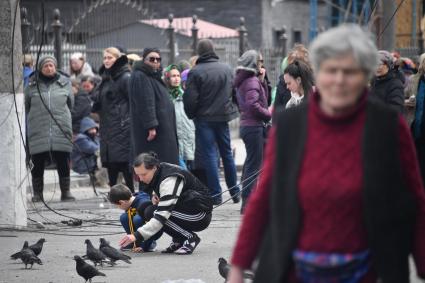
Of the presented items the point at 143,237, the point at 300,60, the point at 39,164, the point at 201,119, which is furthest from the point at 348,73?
the point at 39,164

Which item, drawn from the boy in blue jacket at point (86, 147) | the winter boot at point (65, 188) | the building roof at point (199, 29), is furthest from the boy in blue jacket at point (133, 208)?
the building roof at point (199, 29)

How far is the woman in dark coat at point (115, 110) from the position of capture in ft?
46.2

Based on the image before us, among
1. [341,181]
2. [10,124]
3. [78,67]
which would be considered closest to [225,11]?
[78,67]

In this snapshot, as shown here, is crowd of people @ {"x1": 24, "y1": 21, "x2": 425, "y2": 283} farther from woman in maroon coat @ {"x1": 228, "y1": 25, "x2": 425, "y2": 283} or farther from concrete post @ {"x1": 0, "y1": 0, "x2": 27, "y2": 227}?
concrete post @ {"x1": 0, "y1": 0, "x2": 27, "y2": 227}

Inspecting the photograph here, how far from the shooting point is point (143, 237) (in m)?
9.76

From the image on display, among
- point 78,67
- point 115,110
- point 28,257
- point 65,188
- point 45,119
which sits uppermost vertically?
point 78,67

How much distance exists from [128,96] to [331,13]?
2805 cm

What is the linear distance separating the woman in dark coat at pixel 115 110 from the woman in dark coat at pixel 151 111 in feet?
3.07

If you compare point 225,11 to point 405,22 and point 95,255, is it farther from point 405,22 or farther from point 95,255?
point 95,255

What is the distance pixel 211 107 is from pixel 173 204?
404cm

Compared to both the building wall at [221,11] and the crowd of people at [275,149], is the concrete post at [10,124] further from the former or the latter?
the building wall at [221,11]

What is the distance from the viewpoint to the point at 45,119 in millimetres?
14781

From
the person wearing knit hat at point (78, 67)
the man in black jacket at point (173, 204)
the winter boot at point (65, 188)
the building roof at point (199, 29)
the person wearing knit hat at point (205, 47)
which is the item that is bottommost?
the winter boot at point (65, 188)

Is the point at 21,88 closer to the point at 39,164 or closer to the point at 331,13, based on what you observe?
the point at 39,164
